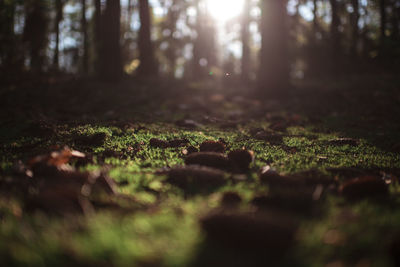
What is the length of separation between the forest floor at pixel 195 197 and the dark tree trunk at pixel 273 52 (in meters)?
3.82

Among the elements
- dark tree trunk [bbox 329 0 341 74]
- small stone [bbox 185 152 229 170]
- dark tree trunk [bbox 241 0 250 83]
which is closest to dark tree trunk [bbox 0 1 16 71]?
small stone [bbox 185 152 229 170]

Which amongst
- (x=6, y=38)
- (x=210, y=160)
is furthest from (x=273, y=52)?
(x=6, y=38)

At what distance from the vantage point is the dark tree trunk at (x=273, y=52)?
8130 millimetres

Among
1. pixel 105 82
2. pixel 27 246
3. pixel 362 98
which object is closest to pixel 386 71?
pixel 362 98

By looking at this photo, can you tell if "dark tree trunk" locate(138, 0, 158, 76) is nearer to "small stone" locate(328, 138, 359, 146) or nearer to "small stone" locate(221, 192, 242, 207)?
"small stone" locate(328, 138, 359, 146)

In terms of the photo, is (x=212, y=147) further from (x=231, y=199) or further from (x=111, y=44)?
(x=111, y=44)

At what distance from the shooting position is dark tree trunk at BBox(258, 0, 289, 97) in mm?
8130

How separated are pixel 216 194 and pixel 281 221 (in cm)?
62

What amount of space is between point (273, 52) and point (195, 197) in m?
7.27

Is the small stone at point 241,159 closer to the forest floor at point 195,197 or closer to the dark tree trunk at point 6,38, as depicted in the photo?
the forest floor at point 195,197

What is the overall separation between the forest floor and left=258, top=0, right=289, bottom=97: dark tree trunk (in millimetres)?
3816

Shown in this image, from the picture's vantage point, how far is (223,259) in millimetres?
1080

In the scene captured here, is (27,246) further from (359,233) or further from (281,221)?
(359,233)

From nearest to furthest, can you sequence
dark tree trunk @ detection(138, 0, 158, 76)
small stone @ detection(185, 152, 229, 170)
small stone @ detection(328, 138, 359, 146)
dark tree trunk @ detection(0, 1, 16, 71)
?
1. small stone @ detection(185, 152, 229, 170)
2. small stone @ detection(328, 138, 359, 146)
3. dark tree trunk @ detection(0, 1, 16, 71)
4. dark tree trunk @ detection(138, 0, 158, 76)
